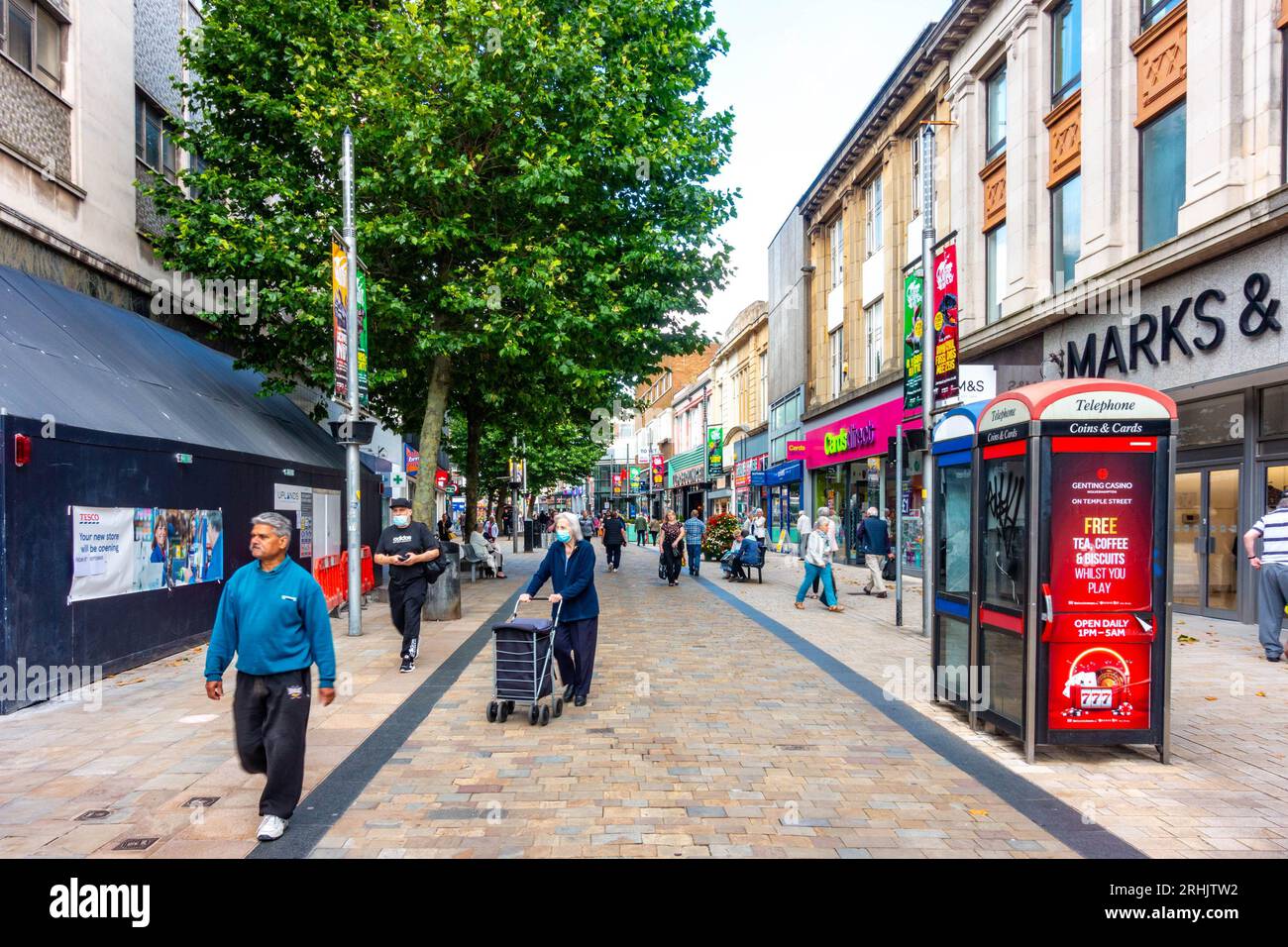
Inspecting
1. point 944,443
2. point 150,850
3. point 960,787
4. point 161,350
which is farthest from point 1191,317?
point 161,350

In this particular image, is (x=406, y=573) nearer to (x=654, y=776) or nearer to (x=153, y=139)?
(x=654, y=776)

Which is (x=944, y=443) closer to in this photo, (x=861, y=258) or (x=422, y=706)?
(x=422, y=706)

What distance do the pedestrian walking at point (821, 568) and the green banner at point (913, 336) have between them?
112 inches

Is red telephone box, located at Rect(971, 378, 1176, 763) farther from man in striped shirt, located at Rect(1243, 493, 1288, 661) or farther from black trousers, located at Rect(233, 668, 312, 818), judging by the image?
man in striped shirt, located at Rect(1243, 493, 1288, 661)

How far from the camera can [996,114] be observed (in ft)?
62.8

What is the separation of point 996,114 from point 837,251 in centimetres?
1056

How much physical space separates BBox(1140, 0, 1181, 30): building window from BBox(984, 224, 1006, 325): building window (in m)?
4.92

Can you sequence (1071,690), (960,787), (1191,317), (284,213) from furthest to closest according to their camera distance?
(284,213), (1191,317), (1071,690), (960,787)

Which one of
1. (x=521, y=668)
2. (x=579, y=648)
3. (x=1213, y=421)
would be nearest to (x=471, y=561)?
(x=579, y=648)

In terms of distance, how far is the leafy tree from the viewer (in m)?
13.7

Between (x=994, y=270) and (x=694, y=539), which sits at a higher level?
(x=994, y=270)

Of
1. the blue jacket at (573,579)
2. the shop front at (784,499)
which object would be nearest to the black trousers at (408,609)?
the blue jacket at (573,579)

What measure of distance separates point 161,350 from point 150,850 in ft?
34.1

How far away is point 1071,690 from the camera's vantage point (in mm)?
6016
